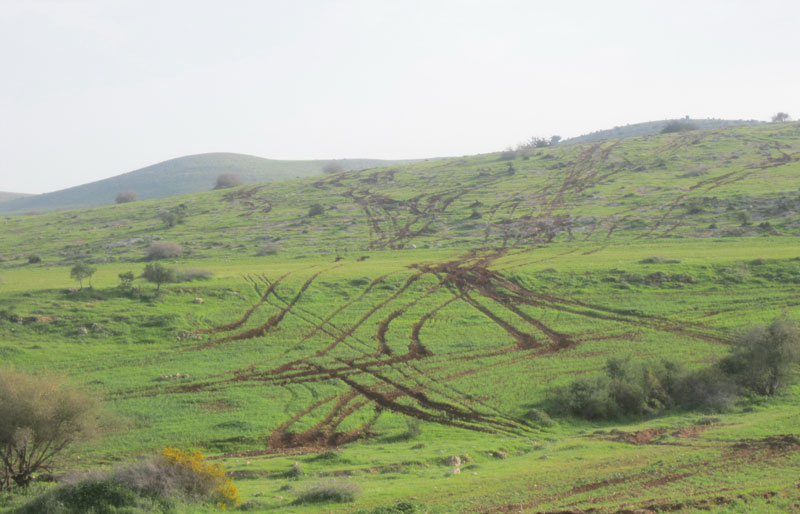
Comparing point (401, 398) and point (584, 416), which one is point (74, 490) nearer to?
point (401, 398)

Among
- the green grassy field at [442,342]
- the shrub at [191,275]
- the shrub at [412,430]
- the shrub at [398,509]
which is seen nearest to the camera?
the shrub at [398,509]

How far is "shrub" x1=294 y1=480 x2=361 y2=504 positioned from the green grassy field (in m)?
0.43

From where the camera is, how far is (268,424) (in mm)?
28703

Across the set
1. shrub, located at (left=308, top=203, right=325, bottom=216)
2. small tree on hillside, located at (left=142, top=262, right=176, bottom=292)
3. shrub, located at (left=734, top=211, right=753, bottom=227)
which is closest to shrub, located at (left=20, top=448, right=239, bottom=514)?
small tree on hillside, located at (left=142, top=262, right=176, bottom=292)

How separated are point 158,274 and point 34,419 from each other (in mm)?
29794

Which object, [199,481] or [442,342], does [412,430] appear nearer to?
[199,481]

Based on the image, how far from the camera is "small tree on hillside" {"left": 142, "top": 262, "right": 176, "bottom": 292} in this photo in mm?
48594

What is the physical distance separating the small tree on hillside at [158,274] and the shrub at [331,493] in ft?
120

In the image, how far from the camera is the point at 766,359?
30266 mm

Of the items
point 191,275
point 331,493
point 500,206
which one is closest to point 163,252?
point 191,275

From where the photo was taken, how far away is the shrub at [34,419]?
1994cm

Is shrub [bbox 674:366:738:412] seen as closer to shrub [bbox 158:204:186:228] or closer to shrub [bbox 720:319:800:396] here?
shrub [bbox 720:319:800:396]

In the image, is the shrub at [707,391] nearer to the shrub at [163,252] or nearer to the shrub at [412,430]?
the shrub at [412,430]

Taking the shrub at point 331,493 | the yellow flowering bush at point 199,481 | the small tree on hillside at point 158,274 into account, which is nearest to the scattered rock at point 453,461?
the shrub at point 331,493
